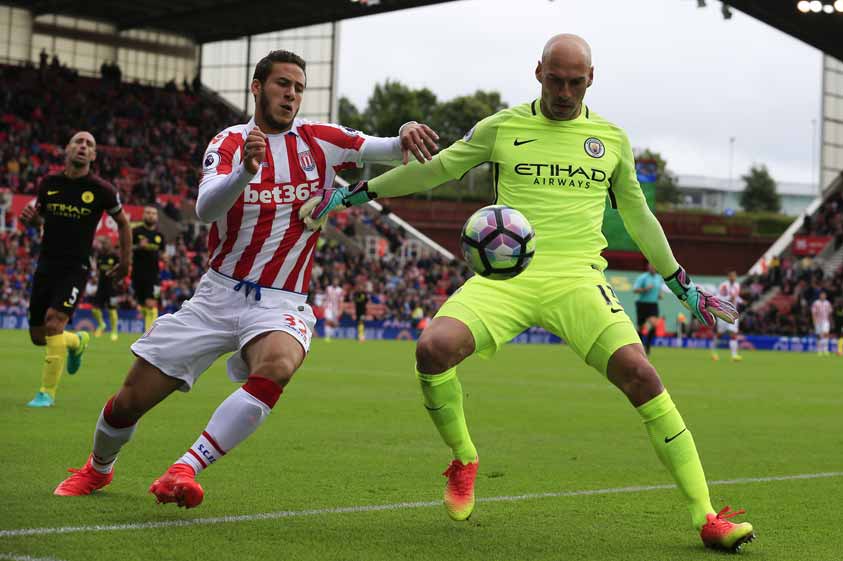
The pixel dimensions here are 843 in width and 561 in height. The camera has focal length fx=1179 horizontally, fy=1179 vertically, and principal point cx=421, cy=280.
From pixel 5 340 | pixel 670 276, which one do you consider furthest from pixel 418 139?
pixel 5 340

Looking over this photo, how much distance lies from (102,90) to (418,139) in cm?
4684

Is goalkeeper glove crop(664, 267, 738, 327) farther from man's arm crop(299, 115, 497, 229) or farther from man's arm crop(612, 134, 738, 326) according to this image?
man's arm crop(299, 115, 497, 229)

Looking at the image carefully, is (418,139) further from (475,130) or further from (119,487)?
(119,487)

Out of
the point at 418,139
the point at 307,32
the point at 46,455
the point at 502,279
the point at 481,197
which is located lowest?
the point at 46,455

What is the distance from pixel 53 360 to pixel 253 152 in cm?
623

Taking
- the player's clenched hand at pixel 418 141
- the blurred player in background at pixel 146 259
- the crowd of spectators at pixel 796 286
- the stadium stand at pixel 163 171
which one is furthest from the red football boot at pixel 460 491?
the crowd of spectators at pixel 796 286

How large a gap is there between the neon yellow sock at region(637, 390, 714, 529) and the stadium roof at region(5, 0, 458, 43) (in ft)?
127

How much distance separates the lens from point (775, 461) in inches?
333

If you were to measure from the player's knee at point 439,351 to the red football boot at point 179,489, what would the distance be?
119 centimetres

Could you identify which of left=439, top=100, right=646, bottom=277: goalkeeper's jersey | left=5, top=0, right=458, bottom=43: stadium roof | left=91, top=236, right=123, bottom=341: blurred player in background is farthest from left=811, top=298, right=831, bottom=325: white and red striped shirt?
left=439, top=100, right=646, bottom=277: goalkeeper's jersey

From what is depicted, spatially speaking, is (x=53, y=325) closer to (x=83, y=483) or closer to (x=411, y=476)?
(x=411, y=476)

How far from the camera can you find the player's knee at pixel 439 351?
214 inches

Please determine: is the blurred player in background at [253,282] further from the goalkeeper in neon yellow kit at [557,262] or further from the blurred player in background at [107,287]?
the blurred player in background at [107,287]

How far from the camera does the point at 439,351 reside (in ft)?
17.9
